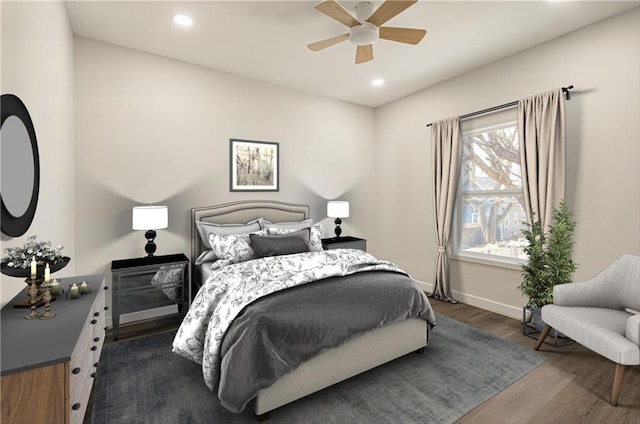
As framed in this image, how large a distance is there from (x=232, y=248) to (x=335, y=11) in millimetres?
2319

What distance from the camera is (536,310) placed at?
3.06m

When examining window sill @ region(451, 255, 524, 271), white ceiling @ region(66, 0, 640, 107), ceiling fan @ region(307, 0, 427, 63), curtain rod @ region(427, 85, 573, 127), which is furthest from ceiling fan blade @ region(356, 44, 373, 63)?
window sill @ region(451, 255, 524, 271)

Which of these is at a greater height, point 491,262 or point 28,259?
point 28,259

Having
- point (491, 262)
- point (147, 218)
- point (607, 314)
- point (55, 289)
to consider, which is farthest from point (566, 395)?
point (147, 218)

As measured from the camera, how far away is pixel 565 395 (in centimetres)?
217

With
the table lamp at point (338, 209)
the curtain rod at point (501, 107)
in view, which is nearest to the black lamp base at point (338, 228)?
the table lamp at point (338, 209)

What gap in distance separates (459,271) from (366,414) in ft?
9.01

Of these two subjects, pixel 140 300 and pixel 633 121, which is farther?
pixel 140 300

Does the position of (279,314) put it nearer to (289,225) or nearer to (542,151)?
(289,225)

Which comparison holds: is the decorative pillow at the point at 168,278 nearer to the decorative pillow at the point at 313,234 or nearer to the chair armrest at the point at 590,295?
the decorative pillow at the point at 313,234

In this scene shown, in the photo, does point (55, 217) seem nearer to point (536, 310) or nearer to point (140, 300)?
point (140, 300)

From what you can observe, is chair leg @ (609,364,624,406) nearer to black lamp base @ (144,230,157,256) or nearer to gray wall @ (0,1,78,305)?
gray wall @ (0,1,78,305)

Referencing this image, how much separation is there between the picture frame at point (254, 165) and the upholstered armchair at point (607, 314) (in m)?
3.37

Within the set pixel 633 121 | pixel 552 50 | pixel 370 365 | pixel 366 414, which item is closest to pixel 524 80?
pixel 552 50
